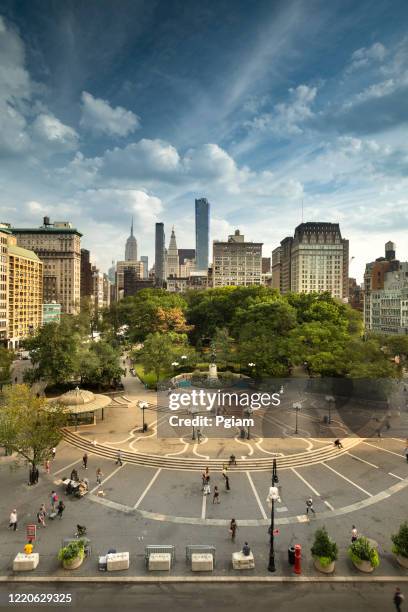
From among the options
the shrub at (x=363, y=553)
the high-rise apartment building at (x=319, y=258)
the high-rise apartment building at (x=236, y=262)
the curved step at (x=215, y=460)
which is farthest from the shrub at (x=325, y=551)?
the high-rise apartment building at (x=236, y=262)

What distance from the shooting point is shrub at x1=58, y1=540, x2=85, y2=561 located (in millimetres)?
17156

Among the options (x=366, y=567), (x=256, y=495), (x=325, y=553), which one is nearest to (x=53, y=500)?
(x=256, y=495)

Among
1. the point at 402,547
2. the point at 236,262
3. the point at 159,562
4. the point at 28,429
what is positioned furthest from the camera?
the point at 236,262

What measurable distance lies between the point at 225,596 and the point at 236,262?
177m

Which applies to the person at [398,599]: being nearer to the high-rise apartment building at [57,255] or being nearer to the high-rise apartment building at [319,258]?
the high-rise apartment building at [57,255]

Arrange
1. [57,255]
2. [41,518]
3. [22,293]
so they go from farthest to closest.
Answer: [57,255] < [22,293] < [41,518]

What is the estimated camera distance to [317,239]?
177625mm

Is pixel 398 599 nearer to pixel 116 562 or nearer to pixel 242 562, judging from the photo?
pixel 242 562

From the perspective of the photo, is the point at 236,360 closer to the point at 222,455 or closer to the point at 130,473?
the point at 222,455

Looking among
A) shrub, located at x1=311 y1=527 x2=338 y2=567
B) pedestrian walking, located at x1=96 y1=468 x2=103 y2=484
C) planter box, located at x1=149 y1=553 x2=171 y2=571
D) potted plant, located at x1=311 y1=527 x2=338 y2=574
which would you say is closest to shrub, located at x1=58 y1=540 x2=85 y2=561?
planter box, located at x1=149 y1=553 x2=171 y2=571

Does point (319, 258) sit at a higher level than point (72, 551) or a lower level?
higher

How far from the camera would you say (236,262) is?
188m

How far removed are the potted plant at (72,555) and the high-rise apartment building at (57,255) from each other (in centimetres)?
15072

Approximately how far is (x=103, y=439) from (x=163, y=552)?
17.6 metres
